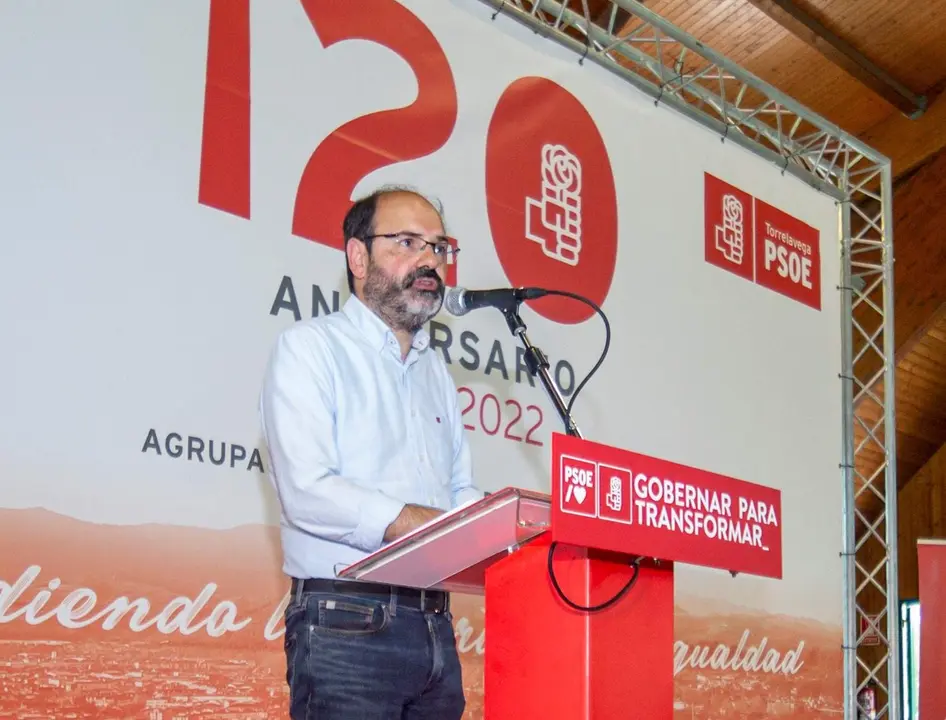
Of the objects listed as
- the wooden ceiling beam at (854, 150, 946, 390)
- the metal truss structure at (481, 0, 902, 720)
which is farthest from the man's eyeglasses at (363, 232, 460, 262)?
the wooden ceiling beam at (854, 150, 946, 390)

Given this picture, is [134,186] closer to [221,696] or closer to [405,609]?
[221,696]

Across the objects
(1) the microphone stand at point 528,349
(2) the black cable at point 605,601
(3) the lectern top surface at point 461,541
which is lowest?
(2) the black cable at point 605,601

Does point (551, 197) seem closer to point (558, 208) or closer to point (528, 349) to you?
point (558, 208)

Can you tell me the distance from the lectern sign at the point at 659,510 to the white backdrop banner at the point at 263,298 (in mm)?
1718

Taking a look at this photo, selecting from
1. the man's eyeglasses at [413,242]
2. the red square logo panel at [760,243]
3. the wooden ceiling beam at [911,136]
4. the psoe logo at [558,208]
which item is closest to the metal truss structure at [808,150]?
the red square logo panel at [760,243]

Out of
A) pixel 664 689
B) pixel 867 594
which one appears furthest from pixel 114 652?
pixel 867 594

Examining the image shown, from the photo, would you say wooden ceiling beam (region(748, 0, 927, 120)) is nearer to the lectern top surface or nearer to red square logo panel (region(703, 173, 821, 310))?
red square logo panel (region(703, 173, 821, 310))

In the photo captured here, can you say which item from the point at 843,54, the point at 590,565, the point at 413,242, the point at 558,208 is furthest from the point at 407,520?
the point at 843,54

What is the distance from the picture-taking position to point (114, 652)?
2.84m

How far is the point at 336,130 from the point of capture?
3617 millimetres

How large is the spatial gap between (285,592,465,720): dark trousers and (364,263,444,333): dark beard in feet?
1.79

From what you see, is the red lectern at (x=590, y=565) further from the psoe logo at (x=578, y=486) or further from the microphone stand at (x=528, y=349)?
the microphone stand at (x=528, y=349)

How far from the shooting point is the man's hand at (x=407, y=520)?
1.85 metres

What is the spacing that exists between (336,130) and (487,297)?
1591 millimetres
